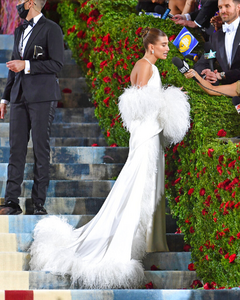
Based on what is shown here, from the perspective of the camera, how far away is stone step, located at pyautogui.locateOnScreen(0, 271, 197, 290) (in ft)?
13.7

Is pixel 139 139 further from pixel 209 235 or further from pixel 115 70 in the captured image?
pixel 115 70

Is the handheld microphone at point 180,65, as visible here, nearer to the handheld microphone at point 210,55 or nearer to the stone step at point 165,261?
the handheld microphone at point 210,55

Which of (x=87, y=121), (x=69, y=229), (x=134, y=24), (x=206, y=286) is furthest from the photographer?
(x=87, y=121)

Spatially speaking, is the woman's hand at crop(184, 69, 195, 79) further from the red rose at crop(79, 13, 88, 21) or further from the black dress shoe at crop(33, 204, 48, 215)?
the red rose at crop(79, 13, 88, 21)

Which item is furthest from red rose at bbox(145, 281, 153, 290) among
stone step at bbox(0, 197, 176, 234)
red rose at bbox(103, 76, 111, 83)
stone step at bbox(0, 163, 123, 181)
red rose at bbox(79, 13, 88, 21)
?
red rose at bbox(79, 13, 88, 21)

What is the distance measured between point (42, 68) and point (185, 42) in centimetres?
161

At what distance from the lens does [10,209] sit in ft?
15.8

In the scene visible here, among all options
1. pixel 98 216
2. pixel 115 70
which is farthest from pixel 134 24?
pixel 98 216

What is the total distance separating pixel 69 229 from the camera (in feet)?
15.3

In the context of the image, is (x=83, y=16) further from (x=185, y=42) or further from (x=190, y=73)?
(x=190, y=73)

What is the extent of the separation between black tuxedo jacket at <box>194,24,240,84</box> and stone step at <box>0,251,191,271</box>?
1739mm

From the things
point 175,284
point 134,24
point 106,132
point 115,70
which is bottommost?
point 175,284

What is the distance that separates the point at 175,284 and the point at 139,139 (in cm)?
126

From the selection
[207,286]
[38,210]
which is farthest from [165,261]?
[38,210]
